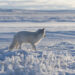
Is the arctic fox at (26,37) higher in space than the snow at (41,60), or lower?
higher

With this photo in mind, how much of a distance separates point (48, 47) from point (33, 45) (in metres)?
0.70

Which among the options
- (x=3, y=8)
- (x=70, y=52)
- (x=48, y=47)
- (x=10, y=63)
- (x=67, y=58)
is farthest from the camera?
(x=3, y=8)

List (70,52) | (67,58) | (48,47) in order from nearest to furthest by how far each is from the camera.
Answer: (67,58) → (70,52) → (48,47)

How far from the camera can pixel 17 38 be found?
28.6 feet

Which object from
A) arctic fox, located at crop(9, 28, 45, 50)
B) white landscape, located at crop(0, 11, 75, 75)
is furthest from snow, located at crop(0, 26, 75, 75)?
arctic fox, located at crop(9, 28, 45, 50)

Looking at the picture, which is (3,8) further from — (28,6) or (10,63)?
(10,63)

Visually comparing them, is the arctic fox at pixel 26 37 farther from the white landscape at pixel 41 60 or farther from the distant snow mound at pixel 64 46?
the distant snow mound at pixel 64 46

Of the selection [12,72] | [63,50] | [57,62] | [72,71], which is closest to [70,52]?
[63,50]

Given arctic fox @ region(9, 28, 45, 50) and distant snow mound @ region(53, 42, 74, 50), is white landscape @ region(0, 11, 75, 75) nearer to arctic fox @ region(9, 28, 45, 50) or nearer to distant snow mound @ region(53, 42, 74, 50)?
distant snow mound @ region(53, 42, 74, 50)

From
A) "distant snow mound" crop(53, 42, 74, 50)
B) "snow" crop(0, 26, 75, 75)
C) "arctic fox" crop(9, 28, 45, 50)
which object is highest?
"arctic fox" crop(9, 28, 45, 50)

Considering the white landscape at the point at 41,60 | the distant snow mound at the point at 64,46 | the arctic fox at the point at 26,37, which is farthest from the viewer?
the distant snow mound at the point at 64,46

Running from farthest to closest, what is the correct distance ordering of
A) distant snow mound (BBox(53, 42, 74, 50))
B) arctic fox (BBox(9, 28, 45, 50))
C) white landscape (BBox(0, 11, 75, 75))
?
1. distant snow mound (BBox(53, 42, 74, 50))
2. arctic fox (BBox(9, 28, 45, 50))
3. white landscape (BBox(0, 11, 75, 75))

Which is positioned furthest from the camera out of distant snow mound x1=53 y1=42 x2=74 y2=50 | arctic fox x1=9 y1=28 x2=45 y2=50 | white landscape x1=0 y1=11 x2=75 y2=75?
distant snow mound x1=53 y1=42 x2=74 y2=50

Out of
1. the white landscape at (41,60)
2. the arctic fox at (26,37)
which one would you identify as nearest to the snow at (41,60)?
the white landscape at (41,60)
